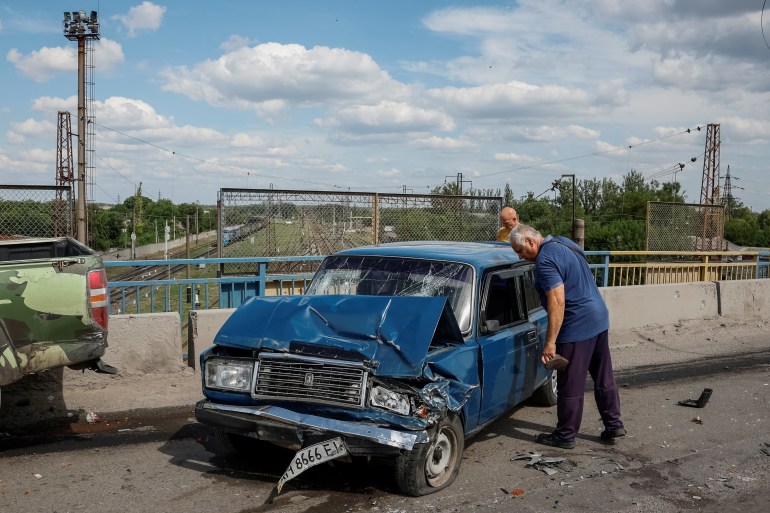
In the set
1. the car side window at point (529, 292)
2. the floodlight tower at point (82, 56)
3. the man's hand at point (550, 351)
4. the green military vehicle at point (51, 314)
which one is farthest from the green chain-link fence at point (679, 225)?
the floodlight tower at point (82, 56)

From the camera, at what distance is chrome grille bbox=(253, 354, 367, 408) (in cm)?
435

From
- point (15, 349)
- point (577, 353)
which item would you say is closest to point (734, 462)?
point (577, 353)

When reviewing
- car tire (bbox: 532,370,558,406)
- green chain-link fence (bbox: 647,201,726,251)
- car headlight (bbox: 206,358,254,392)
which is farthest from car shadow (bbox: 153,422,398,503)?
green chain-link fence (bbox: 647,201,726,251)

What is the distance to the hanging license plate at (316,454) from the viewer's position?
167 inches

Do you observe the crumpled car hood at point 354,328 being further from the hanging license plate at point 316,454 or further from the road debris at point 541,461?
the road debris at point 541,461

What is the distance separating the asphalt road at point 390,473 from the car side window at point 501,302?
1.04 m

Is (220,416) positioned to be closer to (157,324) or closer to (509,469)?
(509,469)

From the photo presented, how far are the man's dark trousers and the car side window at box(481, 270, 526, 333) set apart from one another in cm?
49

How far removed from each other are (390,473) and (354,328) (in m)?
1.14

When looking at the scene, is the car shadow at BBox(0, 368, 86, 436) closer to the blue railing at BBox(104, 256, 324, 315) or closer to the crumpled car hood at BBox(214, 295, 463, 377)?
the blue railing at BBox(104, 256, 324, 315)

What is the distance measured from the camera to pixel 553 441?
5723 millimetres

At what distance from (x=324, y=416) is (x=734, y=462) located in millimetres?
3246

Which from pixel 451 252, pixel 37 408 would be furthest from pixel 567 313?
pixel 37 408

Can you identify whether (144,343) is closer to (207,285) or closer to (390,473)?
(207,285)
